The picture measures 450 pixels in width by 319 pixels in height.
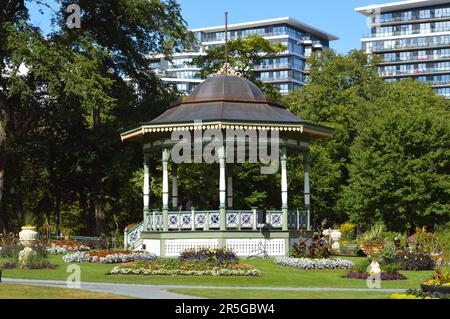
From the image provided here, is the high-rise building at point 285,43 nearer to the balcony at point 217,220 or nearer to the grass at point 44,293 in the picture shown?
the balcony at point 217,220

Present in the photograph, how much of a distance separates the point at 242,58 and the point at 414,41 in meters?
97.5

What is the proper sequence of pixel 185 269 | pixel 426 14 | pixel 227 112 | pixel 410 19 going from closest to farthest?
1. pixel 185 269
2. pixel 227 112
3. pixel 426 14
4. pixel 410 19

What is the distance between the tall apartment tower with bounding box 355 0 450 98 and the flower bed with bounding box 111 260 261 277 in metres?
123

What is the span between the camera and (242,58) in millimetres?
59312

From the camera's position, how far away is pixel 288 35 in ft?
542

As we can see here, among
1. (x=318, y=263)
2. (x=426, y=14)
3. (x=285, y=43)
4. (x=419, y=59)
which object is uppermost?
(x=426, y=14)

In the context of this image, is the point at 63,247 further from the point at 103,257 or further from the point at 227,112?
the point at 227,112

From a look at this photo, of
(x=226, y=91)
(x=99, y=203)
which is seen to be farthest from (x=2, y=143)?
(x=226, y=91)

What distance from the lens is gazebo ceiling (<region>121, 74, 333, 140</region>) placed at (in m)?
34.7

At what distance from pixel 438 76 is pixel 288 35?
34164 mm

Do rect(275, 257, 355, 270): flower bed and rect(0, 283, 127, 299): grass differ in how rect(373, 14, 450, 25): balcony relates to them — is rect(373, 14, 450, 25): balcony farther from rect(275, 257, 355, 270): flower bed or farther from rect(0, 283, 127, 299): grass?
rect(0, 283, 127, 299): grass

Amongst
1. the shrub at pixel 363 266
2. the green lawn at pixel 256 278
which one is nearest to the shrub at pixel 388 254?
the green lawn at pixel 256 278
